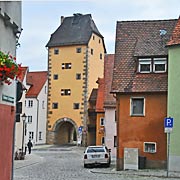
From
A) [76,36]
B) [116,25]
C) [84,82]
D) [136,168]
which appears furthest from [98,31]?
[136,168]

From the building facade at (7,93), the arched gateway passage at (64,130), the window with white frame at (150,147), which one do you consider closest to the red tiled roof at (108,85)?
the arched gateway passage at (64,130)

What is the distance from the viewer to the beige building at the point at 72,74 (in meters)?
68.6

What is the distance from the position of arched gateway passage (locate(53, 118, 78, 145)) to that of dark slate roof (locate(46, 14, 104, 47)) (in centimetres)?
1151

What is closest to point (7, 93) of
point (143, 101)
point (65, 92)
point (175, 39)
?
point (175, 39)

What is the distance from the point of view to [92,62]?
7019 cm

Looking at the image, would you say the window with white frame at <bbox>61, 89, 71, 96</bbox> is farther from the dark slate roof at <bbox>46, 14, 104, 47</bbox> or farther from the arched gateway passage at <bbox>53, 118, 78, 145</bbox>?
the dark slate roof at <bbox>46, 14, 104, 47</bbox>

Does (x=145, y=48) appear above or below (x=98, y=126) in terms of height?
above

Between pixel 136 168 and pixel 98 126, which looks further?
pixel 98 126

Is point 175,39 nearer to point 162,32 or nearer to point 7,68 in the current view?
point 162,32

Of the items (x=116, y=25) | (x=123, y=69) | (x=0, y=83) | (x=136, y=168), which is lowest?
(x=136, y=168)

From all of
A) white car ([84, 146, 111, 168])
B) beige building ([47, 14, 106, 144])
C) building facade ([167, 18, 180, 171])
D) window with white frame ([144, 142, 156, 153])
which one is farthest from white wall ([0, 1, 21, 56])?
beige building ([47, 14, 106, 144])

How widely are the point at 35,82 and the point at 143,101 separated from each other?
47751mm

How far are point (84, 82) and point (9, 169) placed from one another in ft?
185

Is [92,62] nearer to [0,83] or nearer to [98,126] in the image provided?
[98,126]
